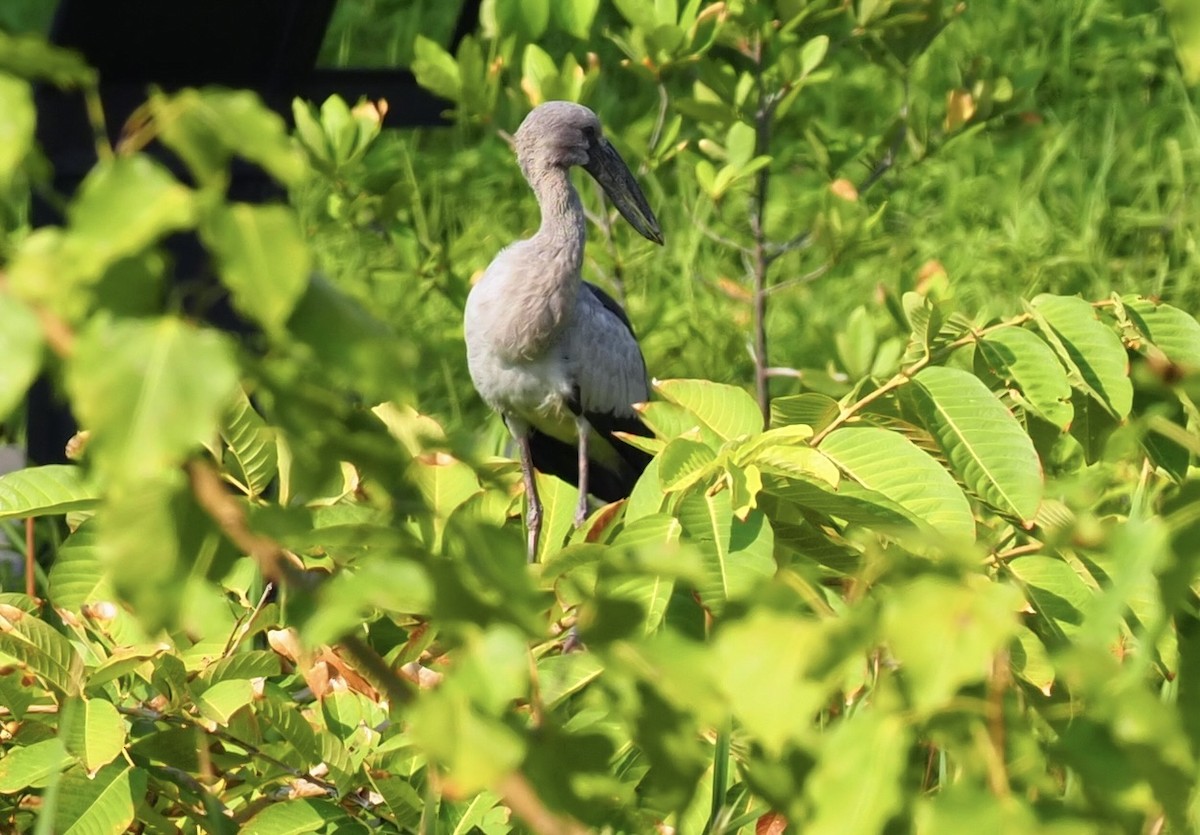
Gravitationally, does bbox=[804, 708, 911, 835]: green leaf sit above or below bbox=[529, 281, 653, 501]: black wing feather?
above

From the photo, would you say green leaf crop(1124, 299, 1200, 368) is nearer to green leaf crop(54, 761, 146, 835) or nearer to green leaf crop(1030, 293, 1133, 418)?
green leaf crop(1030, 293, 1133, 418)

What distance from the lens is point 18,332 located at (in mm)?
575

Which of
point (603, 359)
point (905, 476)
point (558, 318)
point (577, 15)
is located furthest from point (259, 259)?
point (603, 359)

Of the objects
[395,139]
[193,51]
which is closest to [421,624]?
[193,51]

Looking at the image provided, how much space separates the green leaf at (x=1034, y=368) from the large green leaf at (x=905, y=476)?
0.61 feet

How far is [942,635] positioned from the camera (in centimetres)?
60

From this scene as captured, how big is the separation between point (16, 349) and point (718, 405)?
0.94 m

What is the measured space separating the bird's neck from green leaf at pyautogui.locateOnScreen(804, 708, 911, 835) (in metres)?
2.27

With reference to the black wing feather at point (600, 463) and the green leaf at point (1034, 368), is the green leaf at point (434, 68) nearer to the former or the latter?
the black wing feather at point (600, 463)

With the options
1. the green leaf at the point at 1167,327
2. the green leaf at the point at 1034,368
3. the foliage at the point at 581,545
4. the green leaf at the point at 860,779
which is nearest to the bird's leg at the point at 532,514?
the foliage at the point at 581,545

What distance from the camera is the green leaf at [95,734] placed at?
1.29 meters

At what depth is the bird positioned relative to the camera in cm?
286

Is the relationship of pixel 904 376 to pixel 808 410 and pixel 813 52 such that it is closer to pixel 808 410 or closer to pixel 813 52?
pixel 808 410

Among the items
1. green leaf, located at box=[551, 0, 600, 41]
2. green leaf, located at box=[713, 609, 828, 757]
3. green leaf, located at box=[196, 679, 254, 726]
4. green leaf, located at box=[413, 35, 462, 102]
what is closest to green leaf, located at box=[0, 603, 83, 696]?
green leaf, located at box=[196, 679, 254, 726]
